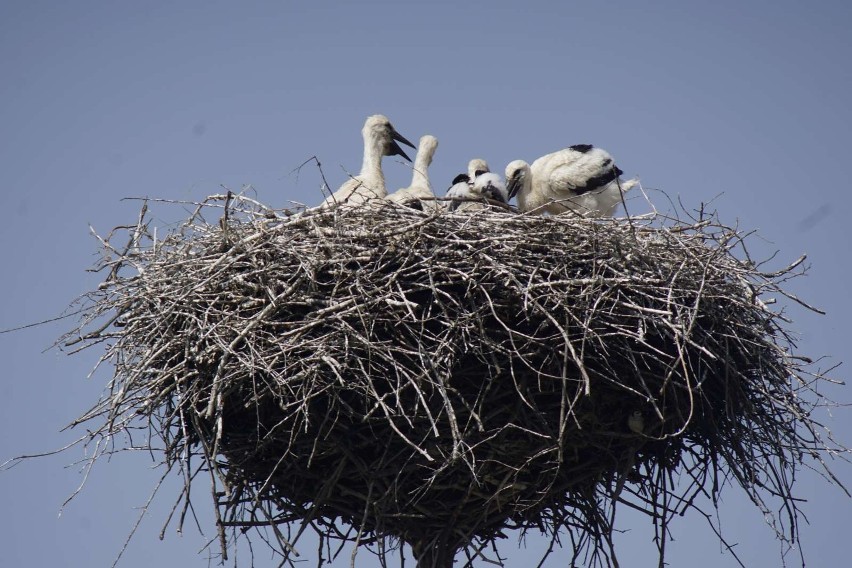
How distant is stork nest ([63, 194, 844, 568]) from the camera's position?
6.14 metres

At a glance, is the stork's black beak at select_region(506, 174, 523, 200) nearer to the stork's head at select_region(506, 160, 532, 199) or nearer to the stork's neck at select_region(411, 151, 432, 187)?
the stork's head at select_region(506, 160, 532, 199)

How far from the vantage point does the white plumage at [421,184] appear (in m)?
7.46

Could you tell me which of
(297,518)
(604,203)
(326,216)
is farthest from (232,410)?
(604,203)

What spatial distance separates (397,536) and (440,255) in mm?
1519

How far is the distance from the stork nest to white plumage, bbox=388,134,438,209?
611 mm

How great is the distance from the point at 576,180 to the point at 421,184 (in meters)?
1.05

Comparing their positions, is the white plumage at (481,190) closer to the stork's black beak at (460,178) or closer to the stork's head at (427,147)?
the stork's black beak at (460,178)

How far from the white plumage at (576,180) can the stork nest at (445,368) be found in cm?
144

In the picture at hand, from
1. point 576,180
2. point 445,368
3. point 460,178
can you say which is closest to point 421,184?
point 460,178

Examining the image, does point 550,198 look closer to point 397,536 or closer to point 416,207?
point 416,207

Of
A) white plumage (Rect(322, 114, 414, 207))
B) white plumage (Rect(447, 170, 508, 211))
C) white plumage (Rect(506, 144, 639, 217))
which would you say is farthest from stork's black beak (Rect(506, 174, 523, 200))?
white plumage (Rect(322, 114, 414, 207))

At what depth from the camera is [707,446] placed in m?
6.69

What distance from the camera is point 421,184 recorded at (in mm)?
8633

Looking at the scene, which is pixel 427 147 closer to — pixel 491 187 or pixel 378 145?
pixel 378 145
